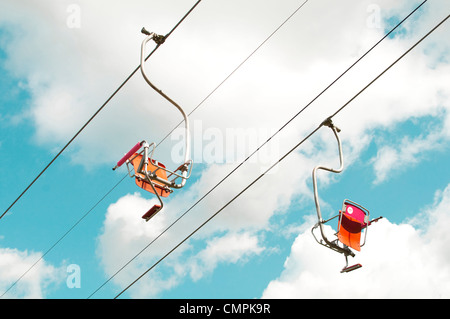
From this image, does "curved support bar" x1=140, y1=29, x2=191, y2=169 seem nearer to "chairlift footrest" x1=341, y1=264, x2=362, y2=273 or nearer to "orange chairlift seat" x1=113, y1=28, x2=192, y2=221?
"orange chairlift seat" x1=113, y1=28, x2=192, y2=221

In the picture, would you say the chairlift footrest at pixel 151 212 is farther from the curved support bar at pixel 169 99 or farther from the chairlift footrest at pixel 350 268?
the chairlift footrest at pixel 350 268

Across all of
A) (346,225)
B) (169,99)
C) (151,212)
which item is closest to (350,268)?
(346,225)

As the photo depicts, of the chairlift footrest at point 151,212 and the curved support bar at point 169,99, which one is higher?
the curved support bar at point 169,99

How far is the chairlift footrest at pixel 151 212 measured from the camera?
7789mm

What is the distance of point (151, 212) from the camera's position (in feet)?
25.6

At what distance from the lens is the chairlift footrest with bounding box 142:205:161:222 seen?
25.6ft

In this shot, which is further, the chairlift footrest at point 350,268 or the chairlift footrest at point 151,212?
the chairlift footrest at point 151,212

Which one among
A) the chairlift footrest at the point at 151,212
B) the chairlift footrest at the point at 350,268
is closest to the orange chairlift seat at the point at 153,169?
the chairlift footrest at the point at 151,212

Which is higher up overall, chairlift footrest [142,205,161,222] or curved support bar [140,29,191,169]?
curved support bar [140,29,191,169]

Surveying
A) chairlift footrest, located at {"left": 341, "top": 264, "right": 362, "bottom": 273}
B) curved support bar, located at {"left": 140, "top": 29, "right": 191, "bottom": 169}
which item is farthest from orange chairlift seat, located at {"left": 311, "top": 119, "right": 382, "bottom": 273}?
curved support bar, located at {"left": 140, "top": 29, "right": 191, "bottom": 169}

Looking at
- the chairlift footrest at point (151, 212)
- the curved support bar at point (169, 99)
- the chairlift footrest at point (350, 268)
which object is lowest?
the chairlift footrest at point (350, 268)

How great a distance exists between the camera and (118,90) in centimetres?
770
